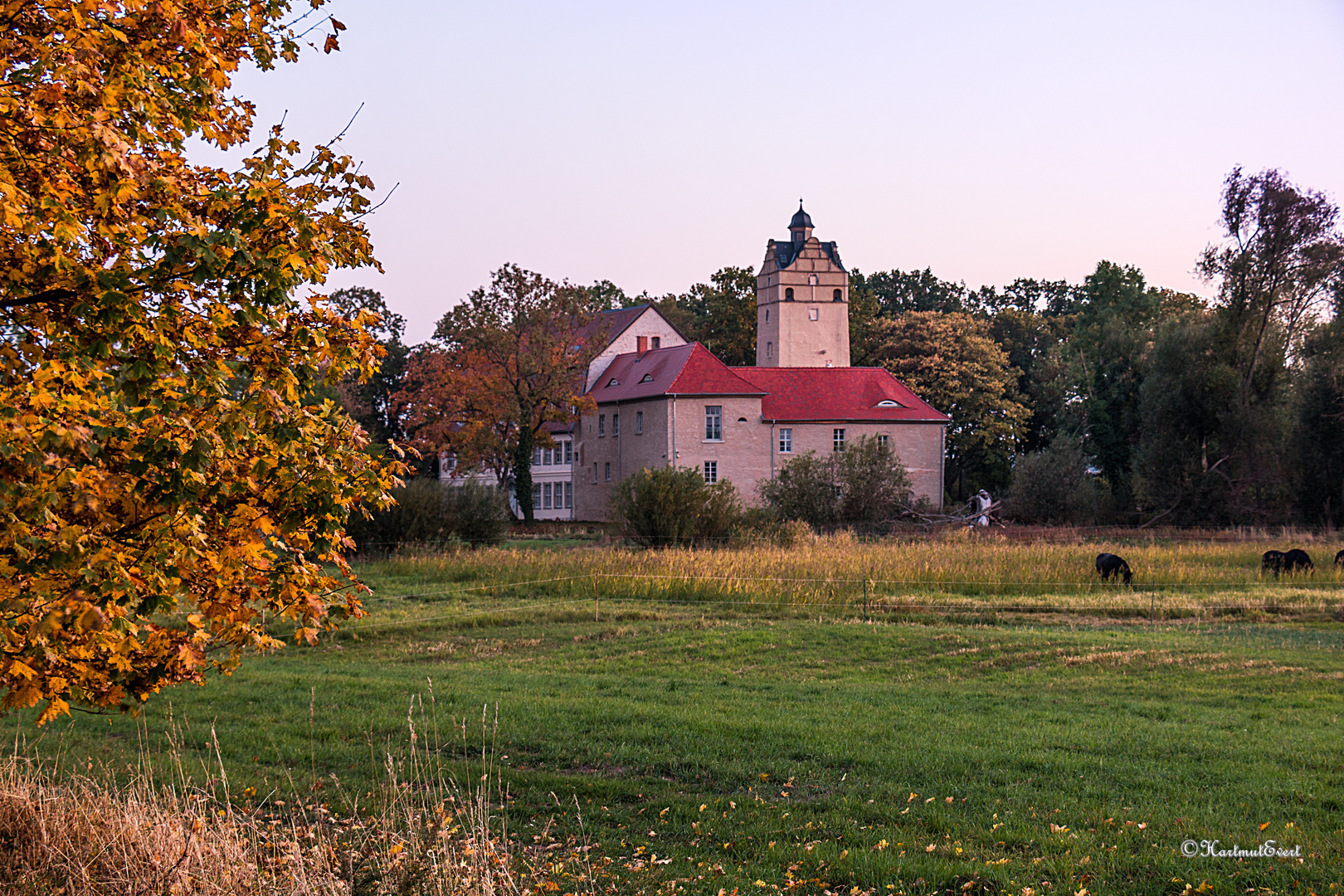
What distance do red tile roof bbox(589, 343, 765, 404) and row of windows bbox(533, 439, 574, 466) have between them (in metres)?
4.73

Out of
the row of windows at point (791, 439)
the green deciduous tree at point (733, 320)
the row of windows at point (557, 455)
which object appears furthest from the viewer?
the green deciduous tree at point (733, 320)

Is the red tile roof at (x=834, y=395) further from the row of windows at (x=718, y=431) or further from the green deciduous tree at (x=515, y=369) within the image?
the green deciduous tree at (x=515, y=369)

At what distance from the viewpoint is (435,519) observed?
3150 cm

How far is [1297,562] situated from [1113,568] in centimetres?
483

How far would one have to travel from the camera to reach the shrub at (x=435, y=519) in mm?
30141

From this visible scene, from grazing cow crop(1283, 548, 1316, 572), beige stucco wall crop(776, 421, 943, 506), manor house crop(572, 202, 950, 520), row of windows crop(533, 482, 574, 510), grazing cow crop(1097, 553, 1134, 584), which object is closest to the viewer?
grazing cow crop(1097, 553, 1134, 584)

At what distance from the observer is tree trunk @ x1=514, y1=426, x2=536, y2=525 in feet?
169

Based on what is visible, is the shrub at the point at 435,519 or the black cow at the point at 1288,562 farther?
the shrub at the point at 435,519

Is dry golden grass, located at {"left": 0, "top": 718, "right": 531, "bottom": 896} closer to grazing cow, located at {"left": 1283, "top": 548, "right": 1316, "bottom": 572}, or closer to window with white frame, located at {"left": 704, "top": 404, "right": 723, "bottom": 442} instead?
grazing cow, located at {"left": 1283, "top": 548, "right": 1316, "bottom": 572}

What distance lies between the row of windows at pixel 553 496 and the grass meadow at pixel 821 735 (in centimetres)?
4246

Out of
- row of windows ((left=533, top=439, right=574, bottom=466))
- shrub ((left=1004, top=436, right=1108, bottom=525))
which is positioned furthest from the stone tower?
shrub ((left=1004, top=436, right=1108, bottom=525))

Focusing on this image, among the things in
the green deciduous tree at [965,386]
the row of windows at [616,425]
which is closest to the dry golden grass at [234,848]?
the row of windows at [616,425]

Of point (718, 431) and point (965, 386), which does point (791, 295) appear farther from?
point (718, 431)

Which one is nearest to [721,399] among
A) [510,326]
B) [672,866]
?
[510,326]
